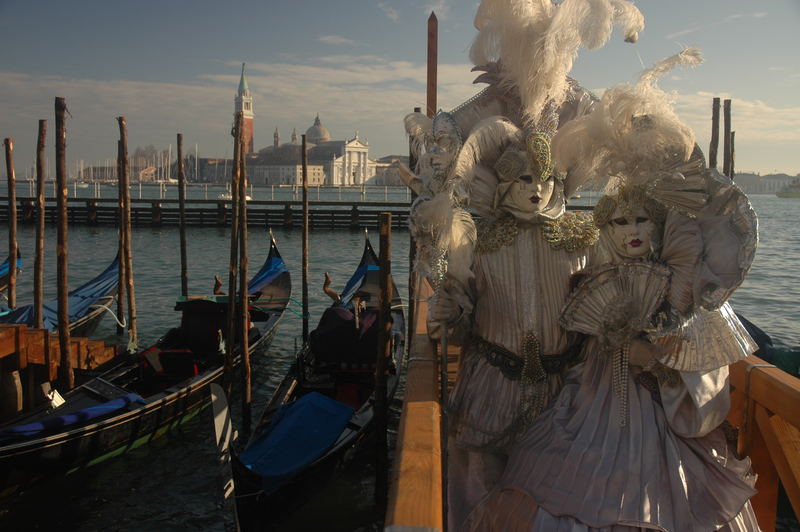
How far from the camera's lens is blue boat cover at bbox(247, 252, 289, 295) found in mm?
10797

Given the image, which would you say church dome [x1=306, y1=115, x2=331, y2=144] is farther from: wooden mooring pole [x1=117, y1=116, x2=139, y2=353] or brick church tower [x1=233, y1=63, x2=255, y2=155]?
wooden mooring pole [x1=117, y1=116, x2=139, y2=353]

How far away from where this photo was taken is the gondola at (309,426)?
4.20 metres

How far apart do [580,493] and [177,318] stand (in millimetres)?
11105

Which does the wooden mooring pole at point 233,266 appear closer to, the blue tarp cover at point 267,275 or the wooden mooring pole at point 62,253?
the wooden mooring pole at point 62,253

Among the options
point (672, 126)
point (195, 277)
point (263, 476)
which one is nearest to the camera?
point (672, 126)

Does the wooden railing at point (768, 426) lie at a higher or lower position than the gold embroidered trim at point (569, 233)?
lower

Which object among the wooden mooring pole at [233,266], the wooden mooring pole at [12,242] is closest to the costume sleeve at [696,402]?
the wooden mooring pole at [233,266]

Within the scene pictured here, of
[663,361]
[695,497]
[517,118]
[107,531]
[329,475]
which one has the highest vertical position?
[517,118]

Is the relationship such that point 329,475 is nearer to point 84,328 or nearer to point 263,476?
point 263,476

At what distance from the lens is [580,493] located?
1665mm

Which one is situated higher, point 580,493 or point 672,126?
point 672,126

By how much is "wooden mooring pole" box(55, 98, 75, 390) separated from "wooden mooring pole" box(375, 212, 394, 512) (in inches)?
123

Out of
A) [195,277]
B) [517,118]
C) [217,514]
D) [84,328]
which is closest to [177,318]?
[84,328]

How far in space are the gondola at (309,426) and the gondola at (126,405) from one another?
111cm
